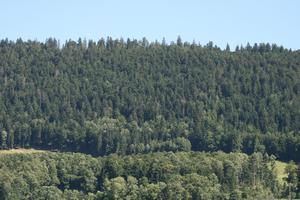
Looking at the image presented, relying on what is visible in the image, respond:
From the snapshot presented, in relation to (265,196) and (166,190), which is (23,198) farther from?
(265,196)

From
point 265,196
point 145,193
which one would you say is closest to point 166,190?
point 145,193

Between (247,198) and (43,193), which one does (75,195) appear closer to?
(43,193)

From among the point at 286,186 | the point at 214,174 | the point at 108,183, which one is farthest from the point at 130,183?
the point at 286,186

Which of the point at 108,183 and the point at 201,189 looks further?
the point at 108,183

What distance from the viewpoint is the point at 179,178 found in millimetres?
191250

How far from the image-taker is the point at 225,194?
179625 millimetres

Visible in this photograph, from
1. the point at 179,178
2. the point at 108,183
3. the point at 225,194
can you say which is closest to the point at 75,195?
the point at 108,183

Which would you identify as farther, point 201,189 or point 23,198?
point 23,198

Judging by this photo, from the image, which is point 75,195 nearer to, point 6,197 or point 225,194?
point 6,197

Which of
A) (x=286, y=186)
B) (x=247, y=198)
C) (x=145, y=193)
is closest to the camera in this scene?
(x=247, y=198)

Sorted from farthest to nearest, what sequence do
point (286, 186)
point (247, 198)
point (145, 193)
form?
point (286, 186) → point (145, 193) → point (247, 198)

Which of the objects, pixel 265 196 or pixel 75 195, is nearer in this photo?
pixel 265 196

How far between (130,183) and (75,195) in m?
12.4

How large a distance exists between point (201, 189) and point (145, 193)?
1247cm
